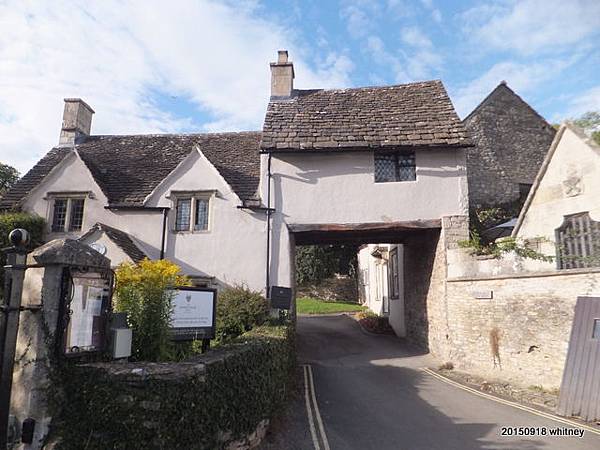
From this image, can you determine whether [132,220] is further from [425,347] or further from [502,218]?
[502,218]

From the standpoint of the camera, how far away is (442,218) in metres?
14.0

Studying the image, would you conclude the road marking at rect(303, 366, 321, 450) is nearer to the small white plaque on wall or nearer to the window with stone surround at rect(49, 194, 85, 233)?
the small white plaque on wall

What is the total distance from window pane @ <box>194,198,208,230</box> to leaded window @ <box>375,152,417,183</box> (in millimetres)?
6258

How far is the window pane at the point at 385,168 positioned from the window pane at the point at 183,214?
6.90m

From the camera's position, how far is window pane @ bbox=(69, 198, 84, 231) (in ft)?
51.1

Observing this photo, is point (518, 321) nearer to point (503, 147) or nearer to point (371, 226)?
point (371, 226)

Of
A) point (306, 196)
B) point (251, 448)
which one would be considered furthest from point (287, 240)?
point (251, 448)

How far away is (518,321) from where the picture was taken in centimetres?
1072

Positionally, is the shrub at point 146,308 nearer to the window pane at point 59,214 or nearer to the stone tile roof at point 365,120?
the stone tile roof at point 365,120

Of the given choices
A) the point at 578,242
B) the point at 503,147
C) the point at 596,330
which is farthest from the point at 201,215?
the point at 503,147

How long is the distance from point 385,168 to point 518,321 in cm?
653

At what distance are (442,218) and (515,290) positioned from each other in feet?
12.3

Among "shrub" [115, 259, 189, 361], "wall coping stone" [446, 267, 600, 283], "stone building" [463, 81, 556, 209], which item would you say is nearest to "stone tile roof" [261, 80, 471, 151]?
"wall coping stone" [446, 267, 600, 283]

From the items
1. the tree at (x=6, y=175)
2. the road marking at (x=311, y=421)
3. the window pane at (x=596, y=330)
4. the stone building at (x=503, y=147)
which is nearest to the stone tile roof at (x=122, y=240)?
the road marking at (x=311, y=421)
